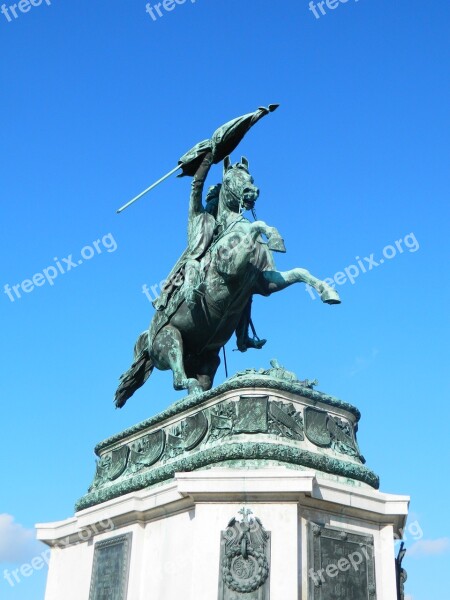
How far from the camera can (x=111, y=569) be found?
1128 centimetres

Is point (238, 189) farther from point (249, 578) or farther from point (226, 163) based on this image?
point (249, 578)

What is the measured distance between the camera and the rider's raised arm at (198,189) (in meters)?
14.4

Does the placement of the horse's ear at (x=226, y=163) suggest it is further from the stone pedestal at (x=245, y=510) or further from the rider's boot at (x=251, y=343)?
the stone pedestal at (x=245, y=510)

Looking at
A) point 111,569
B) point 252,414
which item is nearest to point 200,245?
point 252,414

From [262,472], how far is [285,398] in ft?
4.39

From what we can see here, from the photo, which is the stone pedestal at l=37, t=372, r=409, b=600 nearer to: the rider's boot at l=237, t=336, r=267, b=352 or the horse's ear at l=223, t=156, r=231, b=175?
the rider's boot at l=237, t=336, r=267, b=352

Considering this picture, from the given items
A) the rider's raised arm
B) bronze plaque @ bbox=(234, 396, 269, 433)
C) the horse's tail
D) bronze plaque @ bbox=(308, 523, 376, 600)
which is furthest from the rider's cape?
Answer: bronze plaque @ bbox=(308, 523, 376, 600)

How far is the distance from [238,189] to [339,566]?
6266 millimetres

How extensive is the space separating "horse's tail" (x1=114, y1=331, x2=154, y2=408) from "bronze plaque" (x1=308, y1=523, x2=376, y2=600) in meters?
5.35

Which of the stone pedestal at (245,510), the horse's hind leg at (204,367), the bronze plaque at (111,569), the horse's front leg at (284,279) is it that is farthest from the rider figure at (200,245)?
Answer: the bronze plaque at (111,569)

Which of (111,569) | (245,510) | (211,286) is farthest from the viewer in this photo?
(211,286)

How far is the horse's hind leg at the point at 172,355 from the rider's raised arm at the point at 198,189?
2.20 meters

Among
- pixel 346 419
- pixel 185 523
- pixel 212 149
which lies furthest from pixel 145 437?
pixel 212 149

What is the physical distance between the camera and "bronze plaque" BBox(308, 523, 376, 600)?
985 centimetres
